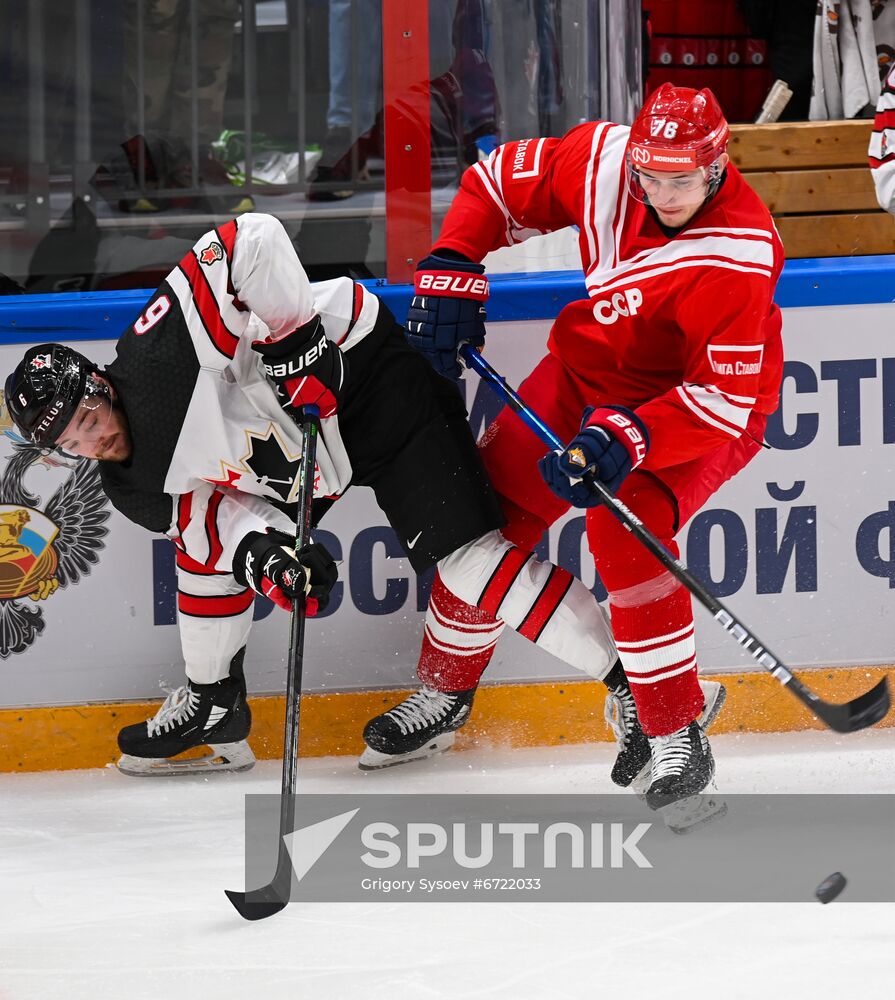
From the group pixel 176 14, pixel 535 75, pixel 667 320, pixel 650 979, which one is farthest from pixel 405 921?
pixel 176 14

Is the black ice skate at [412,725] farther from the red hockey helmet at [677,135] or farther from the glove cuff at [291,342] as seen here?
the red hockey helmet at [677,135]

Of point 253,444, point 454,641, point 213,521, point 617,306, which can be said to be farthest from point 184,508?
point 617,306

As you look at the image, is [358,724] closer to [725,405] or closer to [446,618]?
[446,618]

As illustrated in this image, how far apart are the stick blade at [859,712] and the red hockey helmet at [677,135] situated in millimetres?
→ 859

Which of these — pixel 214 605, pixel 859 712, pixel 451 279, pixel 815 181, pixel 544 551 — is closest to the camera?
pixel 859 712

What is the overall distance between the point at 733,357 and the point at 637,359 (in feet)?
0.83

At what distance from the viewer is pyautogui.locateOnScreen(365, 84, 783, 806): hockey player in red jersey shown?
2.20 m

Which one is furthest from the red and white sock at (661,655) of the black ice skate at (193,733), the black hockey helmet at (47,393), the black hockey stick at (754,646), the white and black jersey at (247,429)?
the black hockey helmet at (47,393)

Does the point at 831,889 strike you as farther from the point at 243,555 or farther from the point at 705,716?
the point at 243,555

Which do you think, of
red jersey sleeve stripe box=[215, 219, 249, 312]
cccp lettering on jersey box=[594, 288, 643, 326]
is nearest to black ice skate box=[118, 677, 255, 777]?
red jersey sleeve stripe box=[215, 219, 249, 312]

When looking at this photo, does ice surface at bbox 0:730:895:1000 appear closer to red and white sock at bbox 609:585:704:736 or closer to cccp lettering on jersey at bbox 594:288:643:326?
red and white sock at bbox 609:585:704:736

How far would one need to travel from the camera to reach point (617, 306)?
2.37m

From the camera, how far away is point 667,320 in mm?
2330

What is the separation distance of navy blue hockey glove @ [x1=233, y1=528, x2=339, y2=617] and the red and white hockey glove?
25 centimetres
